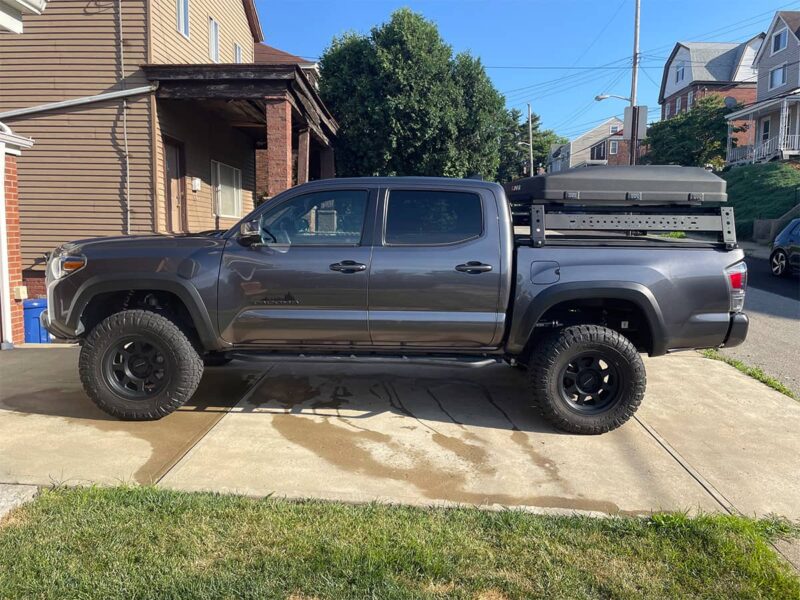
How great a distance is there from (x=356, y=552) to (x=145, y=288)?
2.81m

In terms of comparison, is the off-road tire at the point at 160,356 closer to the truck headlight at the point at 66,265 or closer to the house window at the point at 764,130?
the truck headlight at the point at 66,265

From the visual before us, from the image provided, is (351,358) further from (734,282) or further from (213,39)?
(213,39)

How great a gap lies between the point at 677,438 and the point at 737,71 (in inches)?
2111

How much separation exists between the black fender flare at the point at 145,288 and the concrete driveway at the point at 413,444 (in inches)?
32.5

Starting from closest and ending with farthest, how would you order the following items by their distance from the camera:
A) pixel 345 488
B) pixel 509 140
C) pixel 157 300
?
pixel 345 488
pixel 157 300
pixel 509 140

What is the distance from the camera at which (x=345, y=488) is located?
377 cm

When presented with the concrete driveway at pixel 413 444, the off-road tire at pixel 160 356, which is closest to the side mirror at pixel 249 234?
the off-road tire at pixel 160 356

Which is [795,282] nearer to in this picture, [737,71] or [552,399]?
[552,399]

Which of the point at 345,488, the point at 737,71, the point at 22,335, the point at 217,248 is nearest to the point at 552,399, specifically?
the point at 345,488

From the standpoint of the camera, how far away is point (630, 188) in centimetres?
472

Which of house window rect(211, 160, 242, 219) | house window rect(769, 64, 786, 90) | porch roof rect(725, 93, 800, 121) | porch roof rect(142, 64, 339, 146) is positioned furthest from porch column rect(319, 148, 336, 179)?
house window rect(769, 64, 786, 90)

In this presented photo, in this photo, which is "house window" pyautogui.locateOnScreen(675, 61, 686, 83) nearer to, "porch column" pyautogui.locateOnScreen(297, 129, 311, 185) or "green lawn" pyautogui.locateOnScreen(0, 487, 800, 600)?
"porch column" pyautogui.locateOnScreen(297, 129, 311, 185)

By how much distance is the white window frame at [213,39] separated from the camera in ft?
46.2

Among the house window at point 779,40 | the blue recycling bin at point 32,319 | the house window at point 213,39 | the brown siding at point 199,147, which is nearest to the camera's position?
the blue recycling bin at point 32,319
